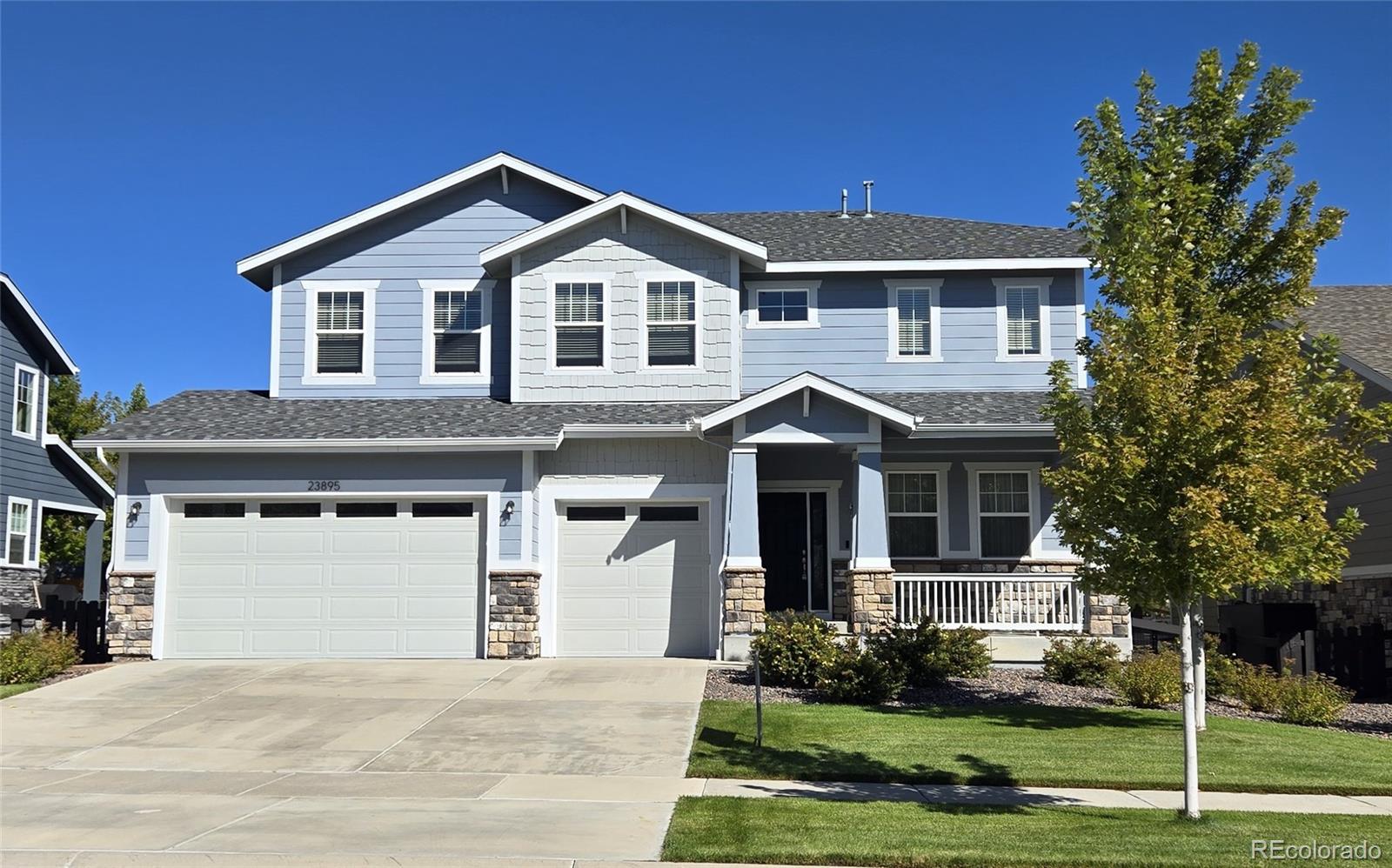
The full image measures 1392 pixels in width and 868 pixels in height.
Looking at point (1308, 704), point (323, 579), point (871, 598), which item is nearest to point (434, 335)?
point (323, 579)

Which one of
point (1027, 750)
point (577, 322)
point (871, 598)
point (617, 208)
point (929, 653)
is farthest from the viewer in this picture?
point (577, 322)

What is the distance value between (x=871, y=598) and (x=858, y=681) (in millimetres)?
2761

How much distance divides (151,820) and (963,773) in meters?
7.09

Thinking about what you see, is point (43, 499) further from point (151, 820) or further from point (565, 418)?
point (151, 820)

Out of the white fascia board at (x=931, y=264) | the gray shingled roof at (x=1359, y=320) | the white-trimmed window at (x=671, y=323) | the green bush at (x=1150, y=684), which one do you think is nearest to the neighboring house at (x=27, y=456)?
the white-trimmed window at (x=671, y=323)

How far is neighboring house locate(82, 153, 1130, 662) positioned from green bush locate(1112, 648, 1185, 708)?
2.55m

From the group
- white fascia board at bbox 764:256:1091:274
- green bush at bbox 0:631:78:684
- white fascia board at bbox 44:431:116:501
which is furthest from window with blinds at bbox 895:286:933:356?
white fascia board at bbox 44:431:116:501

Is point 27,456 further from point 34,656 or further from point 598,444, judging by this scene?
point 598,444

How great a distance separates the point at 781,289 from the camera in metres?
20.4

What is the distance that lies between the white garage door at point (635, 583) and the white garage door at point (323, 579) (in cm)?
158

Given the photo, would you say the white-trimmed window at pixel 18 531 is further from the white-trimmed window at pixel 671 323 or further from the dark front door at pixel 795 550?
the dark front door at pixel 795 550

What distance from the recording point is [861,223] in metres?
23.1

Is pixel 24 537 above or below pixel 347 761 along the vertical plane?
above

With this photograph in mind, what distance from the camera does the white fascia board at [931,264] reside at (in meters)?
19.8
